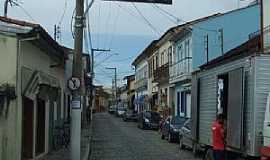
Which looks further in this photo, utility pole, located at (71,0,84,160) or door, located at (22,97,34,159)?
door, located at (22,97,34,159)

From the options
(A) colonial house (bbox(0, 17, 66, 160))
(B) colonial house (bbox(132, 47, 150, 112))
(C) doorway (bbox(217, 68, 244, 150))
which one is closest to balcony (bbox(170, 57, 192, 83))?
(B) colonial house (bbox(132, 47, 150, 112))

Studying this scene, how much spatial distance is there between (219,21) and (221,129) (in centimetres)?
2740

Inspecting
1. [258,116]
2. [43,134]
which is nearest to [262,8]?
[258,116]

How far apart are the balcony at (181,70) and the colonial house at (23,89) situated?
2307 cm

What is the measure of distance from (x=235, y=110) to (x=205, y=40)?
94.9ft

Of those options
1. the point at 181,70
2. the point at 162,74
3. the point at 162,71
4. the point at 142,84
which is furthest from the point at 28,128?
the point at 142,84

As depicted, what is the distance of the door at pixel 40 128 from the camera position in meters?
21.2

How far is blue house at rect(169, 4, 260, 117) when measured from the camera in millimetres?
39719

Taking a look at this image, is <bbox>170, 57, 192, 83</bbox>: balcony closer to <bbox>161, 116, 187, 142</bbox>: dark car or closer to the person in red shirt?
<bbox>161, 116, 187, 142</bbox>: dark car

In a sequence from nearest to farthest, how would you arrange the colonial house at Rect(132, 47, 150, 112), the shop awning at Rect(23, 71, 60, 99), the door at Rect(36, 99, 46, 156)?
the shop awning at Rect(23, 71, 60, 99) → the door at Rect(36, 99, 46, 156) → the colonial house at Rect(132, 47, 150, 112)

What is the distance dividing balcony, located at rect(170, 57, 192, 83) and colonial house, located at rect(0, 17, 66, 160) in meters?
23.1

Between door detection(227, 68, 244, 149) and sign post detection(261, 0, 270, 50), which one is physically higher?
sign post detection(261, 0, 270, 50)

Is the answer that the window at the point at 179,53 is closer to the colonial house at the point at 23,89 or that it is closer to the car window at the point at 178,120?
the car window at the point at 178,120

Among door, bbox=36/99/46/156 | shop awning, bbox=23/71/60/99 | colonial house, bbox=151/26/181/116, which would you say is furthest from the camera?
colonial house, bbox=151/26/181/116
